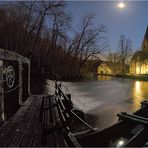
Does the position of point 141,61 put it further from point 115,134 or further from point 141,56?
point 115,134

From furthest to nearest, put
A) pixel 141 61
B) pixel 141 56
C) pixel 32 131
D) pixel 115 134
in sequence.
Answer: pixel 141 56 < pixel 141 61 < pixel 32 131 < pixel 115 134

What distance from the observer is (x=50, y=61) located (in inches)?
1656

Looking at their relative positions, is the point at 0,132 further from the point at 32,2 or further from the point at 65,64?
the point at 65,64

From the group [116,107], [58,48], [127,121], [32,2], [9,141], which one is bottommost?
[116,107]

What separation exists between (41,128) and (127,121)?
2378mm

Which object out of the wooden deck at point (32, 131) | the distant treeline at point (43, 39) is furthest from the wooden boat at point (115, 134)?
the distant treeline at point (43, 39)

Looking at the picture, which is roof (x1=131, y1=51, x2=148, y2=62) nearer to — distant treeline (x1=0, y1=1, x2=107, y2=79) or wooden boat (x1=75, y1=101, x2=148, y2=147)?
distant treeline (x1=0, y1=1, x2=107, y2=79)

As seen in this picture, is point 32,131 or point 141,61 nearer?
point 32,131

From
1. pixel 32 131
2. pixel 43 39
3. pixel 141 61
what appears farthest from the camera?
pixel 141 61

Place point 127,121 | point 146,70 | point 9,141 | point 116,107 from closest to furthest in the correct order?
point 127,121
point 9,141
point 116,107
point 146,70

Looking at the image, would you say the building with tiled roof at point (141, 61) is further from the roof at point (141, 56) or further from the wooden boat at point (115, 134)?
the wooden boat at point (115, 134)

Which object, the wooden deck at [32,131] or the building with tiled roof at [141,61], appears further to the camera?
the building with tiled roof at [141,61]

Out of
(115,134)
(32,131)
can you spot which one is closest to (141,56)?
(32,131)

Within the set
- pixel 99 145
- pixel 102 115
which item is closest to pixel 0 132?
pixel 99 145
